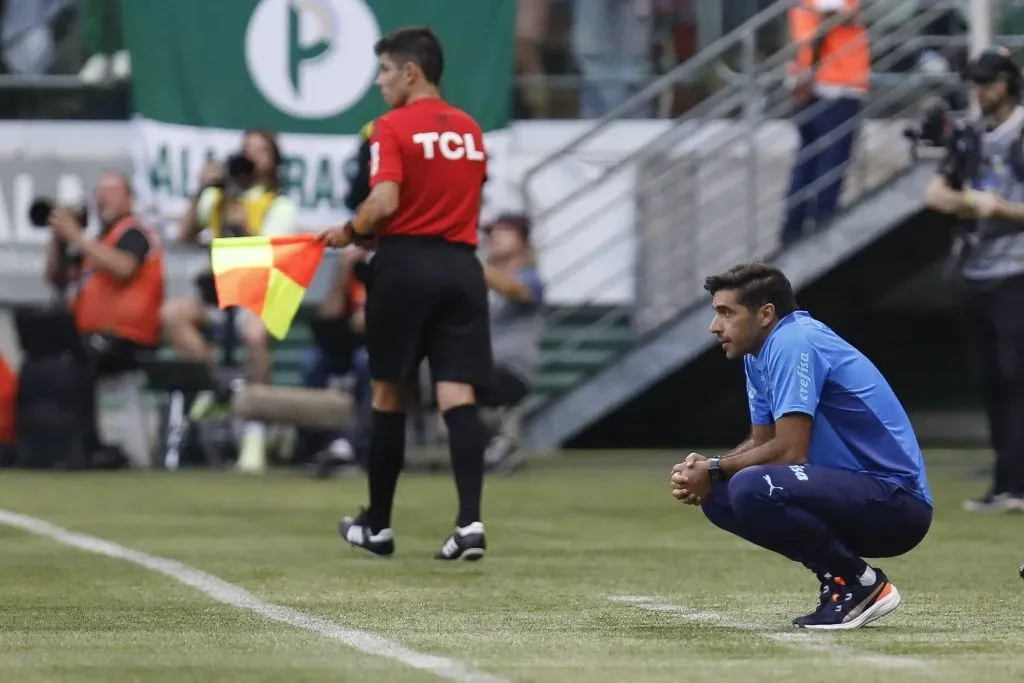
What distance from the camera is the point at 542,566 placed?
852 cm

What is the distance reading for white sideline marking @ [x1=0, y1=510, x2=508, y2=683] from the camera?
5566mm

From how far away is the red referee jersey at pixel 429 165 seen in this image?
8695 mm

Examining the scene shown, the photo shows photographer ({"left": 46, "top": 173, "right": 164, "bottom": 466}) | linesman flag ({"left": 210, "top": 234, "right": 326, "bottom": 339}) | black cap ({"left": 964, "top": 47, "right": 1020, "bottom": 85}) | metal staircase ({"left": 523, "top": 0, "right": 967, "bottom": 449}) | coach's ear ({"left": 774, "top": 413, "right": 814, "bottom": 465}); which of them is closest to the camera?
coach's ear ({"left": 774, "top": 413, "right": 814, "bottom": 465})

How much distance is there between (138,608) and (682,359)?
8830 mm

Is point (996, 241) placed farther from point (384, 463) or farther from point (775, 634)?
point (775, 634)

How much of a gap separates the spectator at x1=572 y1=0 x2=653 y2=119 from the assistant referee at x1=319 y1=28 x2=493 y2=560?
8.26 meters

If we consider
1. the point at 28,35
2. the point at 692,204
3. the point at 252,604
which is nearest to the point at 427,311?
the point at 252,604

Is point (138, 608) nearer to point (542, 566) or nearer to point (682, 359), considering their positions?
point (542, 566)

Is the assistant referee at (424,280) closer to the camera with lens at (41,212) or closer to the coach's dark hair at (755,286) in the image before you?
the coach's dark hair at (755,286)

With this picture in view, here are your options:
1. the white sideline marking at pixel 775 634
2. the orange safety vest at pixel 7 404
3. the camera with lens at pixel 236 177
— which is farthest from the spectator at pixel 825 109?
the white sideline marking at pixel 775 634

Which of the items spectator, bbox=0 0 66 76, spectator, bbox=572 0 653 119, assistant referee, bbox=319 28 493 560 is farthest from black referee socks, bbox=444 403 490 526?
spectator, bbox=0 0 66 76

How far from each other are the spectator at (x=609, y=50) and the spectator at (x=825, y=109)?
1.83 meters

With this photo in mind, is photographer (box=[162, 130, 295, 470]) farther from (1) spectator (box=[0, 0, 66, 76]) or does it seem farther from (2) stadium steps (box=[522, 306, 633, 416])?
(1) spectator (box=[0, 0, 66, 76])

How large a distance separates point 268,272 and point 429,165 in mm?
767
